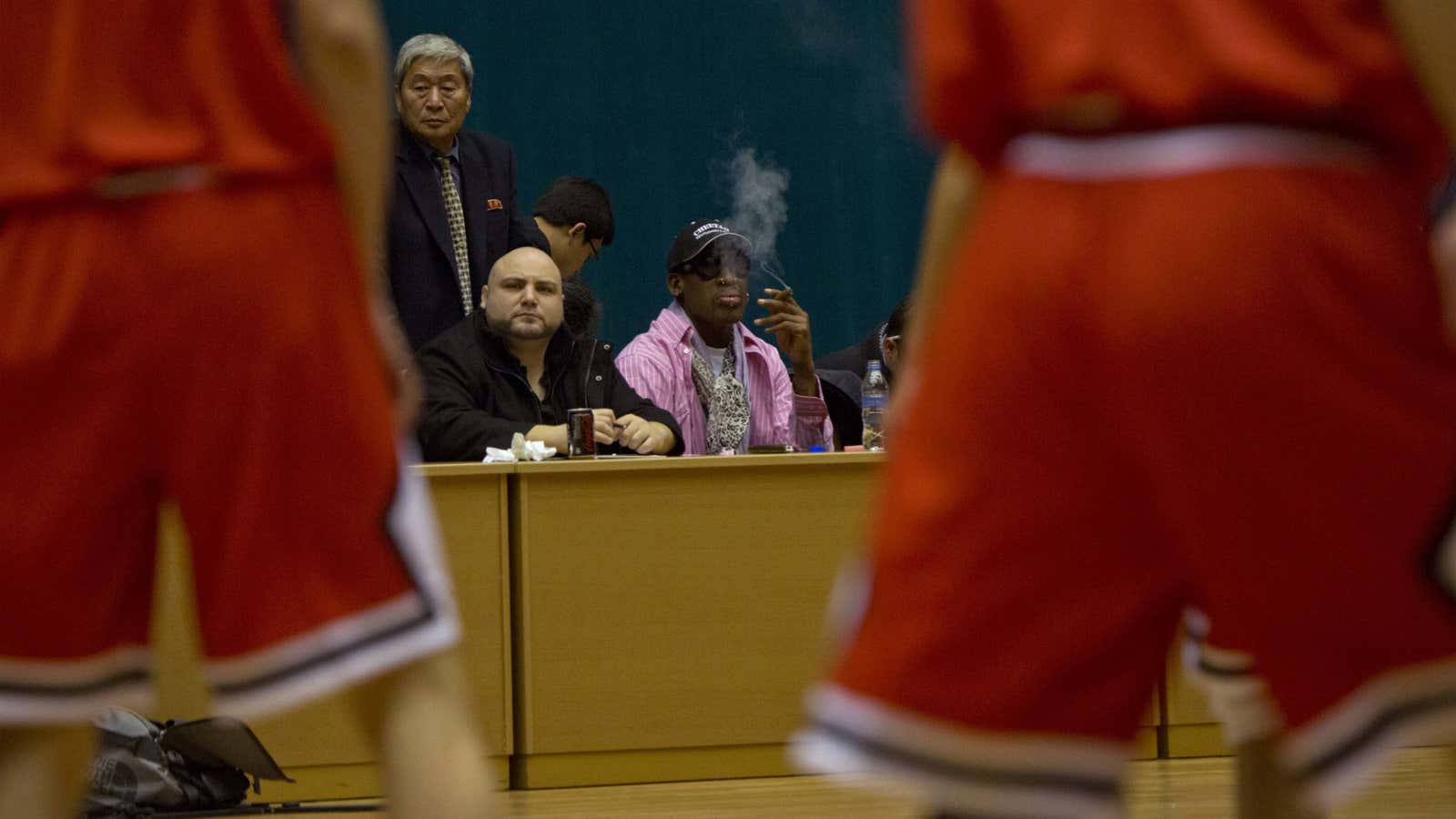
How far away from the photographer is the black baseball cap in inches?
219

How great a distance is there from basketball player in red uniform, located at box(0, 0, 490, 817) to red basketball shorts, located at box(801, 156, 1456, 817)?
0.37m

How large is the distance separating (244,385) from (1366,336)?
2.63ft

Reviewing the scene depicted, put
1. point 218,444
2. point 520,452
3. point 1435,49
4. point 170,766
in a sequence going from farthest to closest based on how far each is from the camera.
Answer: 1. point 520,452
2. point 170,766
3. point 218,444
4. point 1435,49

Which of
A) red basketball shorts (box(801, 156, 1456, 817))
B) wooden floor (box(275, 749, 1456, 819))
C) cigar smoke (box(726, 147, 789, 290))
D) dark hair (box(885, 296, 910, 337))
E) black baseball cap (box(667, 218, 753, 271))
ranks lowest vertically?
wooden floor (box(275, 749, 1456, 819))

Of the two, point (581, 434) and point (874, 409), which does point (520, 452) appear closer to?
point (581, 434)

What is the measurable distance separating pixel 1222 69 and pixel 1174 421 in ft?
0.73

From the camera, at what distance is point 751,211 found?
26.3ft

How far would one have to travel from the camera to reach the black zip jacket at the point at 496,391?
184 inches

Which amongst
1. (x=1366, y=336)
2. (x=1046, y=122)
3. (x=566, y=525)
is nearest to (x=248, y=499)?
(x=1046, y=122)

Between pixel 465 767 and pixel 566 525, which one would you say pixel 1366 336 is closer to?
pixel 465 767

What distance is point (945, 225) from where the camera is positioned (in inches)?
57.7

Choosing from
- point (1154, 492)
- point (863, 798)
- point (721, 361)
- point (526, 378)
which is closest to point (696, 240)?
point (721, 361)

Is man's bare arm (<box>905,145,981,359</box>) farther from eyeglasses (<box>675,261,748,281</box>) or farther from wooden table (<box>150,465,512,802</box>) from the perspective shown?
eyeglasses (<box>675,261,748,281</box>)

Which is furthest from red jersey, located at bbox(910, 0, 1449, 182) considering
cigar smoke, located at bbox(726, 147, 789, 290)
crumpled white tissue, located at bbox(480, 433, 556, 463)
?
cigar smoke, located at bbox(726, 147, 789, 290)
